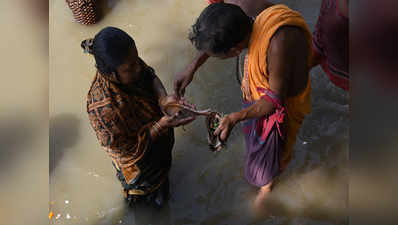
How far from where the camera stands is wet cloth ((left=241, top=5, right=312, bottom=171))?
6.21 ft

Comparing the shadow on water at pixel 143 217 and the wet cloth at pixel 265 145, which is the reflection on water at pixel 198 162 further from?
the wet cloth at pixel 265 145

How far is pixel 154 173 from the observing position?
2.54m

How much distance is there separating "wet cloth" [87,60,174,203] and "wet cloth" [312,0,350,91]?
1249 millimetres

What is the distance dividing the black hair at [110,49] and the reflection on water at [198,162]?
4.92 feet

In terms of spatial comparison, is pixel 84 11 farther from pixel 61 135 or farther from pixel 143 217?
pixel 143 217

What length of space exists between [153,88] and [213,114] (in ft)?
1.40

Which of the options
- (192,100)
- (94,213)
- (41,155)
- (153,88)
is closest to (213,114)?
(153,88)

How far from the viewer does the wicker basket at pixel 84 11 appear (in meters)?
3.75

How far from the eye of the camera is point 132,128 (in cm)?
219

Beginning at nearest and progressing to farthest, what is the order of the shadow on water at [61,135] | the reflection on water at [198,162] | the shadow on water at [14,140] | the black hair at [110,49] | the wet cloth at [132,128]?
the shadow on water at [14,140] < the black hair at [110,49] < the wet cloth at [132,128] < the reflection on water at [198,162] < the shadow on water at [61,135]

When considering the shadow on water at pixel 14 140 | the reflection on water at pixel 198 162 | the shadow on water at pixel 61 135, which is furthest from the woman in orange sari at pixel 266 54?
the shadow on water at pixel 61 135

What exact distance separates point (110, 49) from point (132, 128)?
0.57 meters

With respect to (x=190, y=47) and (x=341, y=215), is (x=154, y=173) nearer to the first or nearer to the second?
(x=341, y=215)

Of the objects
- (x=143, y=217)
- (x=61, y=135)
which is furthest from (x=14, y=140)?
(x=61, y=135)
